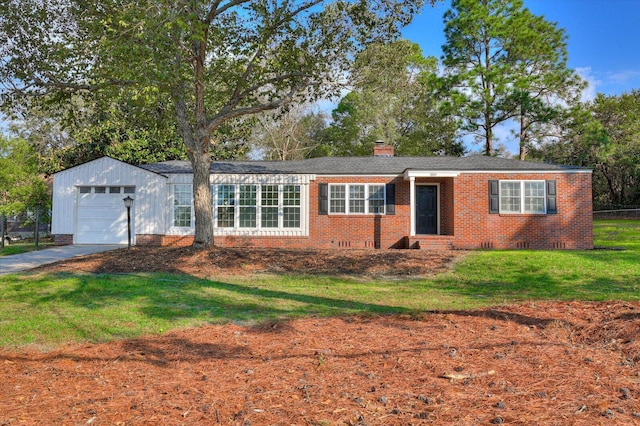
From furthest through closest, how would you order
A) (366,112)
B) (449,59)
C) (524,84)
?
1. (366,112)
2. (449,59)
3. (524,84)

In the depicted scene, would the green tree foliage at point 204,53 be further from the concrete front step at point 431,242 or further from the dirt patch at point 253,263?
the concrete front step at point 431,242

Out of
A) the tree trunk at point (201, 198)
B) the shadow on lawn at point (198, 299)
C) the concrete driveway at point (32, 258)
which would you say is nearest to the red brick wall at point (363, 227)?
the tree trunk at point (201, 198)

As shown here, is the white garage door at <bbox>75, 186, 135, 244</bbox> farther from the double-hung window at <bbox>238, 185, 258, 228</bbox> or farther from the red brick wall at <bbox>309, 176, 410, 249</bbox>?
the red brick wall at <bbox>309, 176, 410, 249</bbox>

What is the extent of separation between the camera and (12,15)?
1137cm

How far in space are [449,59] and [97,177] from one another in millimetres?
22424

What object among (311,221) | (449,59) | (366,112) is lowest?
(311,221)

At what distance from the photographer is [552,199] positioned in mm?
15805

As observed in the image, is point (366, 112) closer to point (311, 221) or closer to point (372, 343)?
point (311, 221)

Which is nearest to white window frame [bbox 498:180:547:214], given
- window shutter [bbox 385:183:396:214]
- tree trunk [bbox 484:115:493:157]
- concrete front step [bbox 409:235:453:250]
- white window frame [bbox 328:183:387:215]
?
concrete front step [bbox 409:235:453:250]

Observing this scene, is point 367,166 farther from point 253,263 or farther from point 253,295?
point 253,295

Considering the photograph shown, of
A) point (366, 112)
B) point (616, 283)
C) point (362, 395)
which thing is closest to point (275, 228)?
point (616, 283)

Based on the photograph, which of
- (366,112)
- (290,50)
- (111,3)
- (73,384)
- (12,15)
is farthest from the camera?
(366,112)

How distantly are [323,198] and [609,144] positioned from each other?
66.9 feet

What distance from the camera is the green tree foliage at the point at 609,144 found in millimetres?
26891
